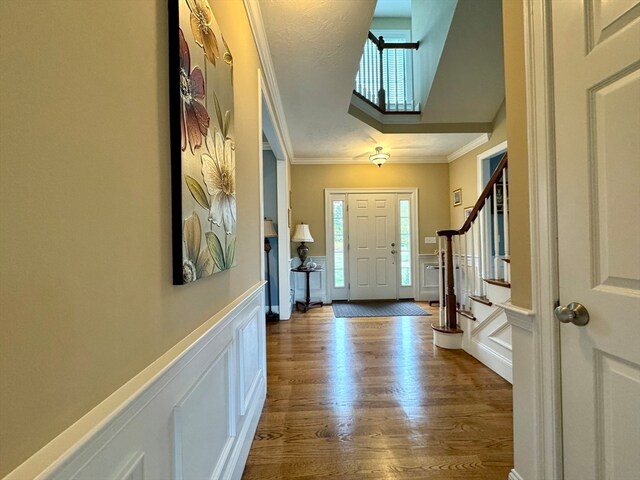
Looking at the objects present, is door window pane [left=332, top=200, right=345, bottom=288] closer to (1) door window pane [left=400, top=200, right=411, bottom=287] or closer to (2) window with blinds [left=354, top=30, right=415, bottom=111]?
(1) door window pane [left=400, top=200, right=411, bottom=287]

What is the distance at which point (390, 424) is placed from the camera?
5.78 ft

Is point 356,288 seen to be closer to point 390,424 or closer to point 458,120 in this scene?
point 458,120

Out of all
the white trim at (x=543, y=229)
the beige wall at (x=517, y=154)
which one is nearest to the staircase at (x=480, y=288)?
the beige wall at (x=517, y=154)

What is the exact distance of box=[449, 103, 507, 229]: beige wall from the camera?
3809mm

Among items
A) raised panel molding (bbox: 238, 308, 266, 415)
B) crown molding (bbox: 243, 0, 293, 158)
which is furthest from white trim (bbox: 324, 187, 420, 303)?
raised panel molding (bbox: 238, 308, 266, 415)

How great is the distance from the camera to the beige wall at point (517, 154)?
1.14 m

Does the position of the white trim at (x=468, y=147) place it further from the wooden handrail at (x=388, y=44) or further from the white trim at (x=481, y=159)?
the wooden handrail at (x=388, y=44)

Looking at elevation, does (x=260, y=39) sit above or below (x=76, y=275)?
above

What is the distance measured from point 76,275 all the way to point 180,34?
717 mm

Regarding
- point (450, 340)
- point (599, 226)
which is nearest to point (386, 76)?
point (450, 340)

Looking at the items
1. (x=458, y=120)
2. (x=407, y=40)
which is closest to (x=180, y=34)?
(x=458, y=120)

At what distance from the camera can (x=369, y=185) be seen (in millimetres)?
5172

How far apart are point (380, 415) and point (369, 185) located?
12.9 feet

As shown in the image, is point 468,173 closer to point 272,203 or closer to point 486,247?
point 486,247
